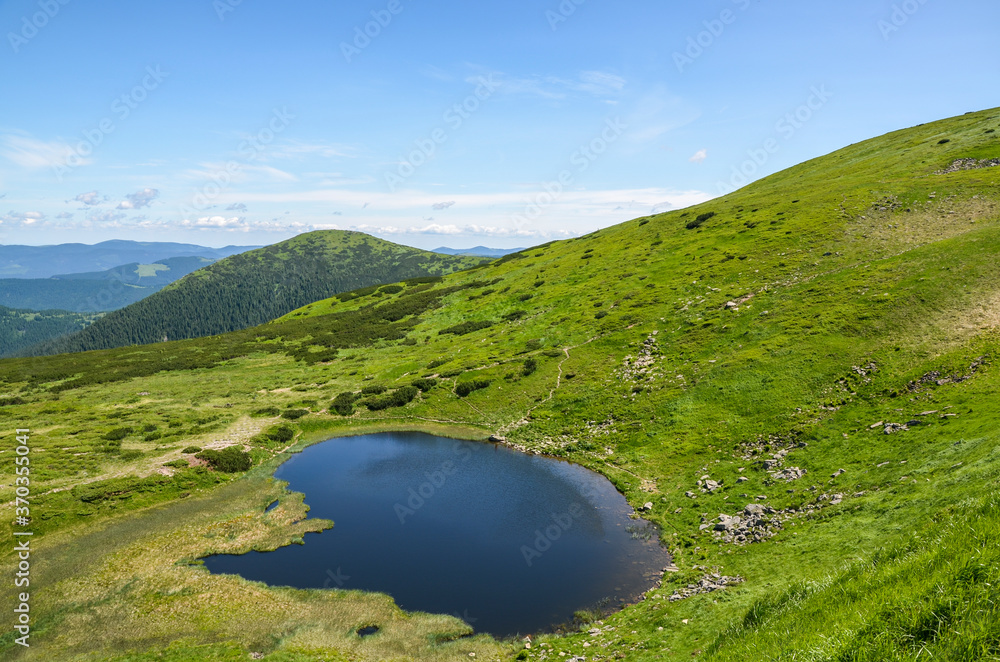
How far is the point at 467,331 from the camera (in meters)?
93.6

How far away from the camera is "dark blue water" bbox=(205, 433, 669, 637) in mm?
28188

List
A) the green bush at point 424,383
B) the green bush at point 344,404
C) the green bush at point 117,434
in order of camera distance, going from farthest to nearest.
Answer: the green bush at point 424,383 → the green bush at point 344,404 → the green bush at point 117,434

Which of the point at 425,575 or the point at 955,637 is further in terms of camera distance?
the point at 425,575

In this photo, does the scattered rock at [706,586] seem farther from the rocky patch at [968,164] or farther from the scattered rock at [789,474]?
the rocky patch at [968,164]

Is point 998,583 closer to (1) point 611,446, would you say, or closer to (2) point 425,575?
(2) point 425,575

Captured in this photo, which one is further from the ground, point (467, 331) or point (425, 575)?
point (467, 331)

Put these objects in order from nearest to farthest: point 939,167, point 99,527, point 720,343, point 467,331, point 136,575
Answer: point 136,575
point 99,527
point 720,343
point 939,167
point 467,331

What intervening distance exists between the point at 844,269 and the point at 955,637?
65.3m

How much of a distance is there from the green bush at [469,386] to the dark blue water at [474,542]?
15.3 meters

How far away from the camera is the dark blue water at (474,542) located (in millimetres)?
28188

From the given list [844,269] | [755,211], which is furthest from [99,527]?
[755,211]

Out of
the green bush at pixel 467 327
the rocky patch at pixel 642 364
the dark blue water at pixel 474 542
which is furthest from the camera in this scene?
the green bush at pixel 467 327

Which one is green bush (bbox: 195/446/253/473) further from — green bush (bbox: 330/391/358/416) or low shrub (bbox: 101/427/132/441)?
green bush (bbox: 330/391/358/416)

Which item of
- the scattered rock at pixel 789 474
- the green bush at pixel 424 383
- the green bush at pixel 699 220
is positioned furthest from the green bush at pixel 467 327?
the scattered rock at pixel 789 474
